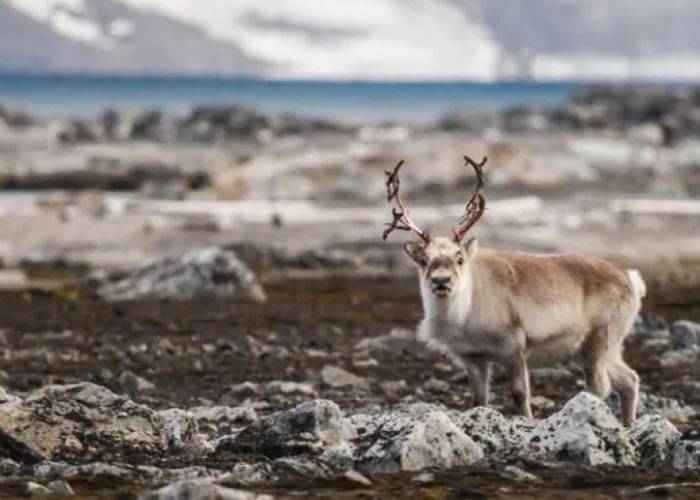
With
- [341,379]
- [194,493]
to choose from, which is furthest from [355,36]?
[194,493]

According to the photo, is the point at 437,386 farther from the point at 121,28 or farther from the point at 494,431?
the point at 121,28

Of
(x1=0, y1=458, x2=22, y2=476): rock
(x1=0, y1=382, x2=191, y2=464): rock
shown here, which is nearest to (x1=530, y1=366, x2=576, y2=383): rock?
(x1=0, y1=382, x2=191, y2=464): rock

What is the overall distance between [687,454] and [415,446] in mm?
1596

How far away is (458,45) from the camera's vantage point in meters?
195

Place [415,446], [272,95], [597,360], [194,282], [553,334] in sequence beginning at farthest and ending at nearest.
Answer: [272,95] < [194,282] < [597,360] < [553,334] < [415,446]

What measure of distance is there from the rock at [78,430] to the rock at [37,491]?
2.79 ft

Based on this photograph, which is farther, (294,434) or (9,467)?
(294,434)

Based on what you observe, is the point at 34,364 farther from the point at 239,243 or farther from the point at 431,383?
the point at 239,243

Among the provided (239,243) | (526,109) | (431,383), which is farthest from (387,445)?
(526,109)

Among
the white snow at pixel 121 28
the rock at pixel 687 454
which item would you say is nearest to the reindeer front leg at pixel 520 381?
the rock at pixel 687 454

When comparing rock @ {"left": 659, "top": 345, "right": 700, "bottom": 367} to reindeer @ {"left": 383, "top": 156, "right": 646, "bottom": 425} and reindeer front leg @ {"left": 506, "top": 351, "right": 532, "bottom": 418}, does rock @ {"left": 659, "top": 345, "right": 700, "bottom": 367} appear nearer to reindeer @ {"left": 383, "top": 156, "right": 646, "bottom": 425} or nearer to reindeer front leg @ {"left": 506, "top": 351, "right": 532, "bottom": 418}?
reindeer @ {"left": 383, "top": 156, "right": 646, "bottom": 425}

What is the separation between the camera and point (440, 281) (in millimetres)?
13180

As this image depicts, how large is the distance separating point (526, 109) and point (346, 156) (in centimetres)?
3750

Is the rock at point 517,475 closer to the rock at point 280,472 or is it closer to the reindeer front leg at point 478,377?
the rock at point 280,472
